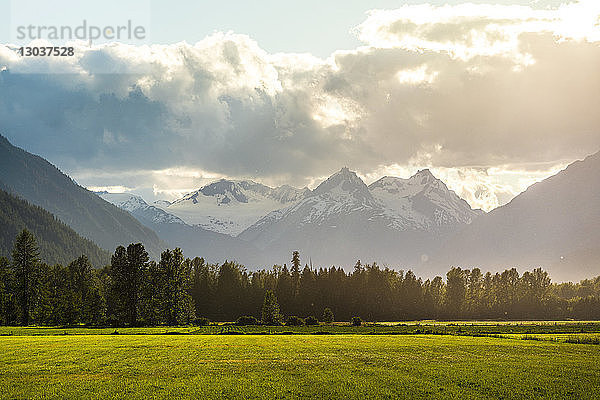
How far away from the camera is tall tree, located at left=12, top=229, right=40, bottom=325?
14162 cm

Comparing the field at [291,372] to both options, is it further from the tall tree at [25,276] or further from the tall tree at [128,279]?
the tall tree at [128,279]

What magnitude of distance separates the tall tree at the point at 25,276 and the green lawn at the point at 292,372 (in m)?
81.7

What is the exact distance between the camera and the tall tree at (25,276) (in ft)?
465

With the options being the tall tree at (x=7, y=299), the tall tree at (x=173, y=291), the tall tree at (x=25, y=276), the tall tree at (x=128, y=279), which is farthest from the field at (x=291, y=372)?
the tall tree at (x=173, y=291)

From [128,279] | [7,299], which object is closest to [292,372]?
[128,279]

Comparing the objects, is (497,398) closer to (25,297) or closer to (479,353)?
(479,353)

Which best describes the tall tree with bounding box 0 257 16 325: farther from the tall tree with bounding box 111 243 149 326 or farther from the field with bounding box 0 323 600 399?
the field with bounding box 0 323 600 399

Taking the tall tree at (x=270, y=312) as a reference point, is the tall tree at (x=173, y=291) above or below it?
above

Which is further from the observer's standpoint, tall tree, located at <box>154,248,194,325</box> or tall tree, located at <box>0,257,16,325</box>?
tall tree, located at <box>154,248,194,325</box>

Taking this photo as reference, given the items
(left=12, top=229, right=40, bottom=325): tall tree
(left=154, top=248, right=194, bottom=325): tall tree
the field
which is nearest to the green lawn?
the field

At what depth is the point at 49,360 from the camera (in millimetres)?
55969

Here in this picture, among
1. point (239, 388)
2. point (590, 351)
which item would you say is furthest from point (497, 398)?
point (590, 351)

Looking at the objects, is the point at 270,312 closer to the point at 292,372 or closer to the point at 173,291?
the point at 173,291

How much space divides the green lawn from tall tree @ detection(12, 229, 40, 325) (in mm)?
81652
